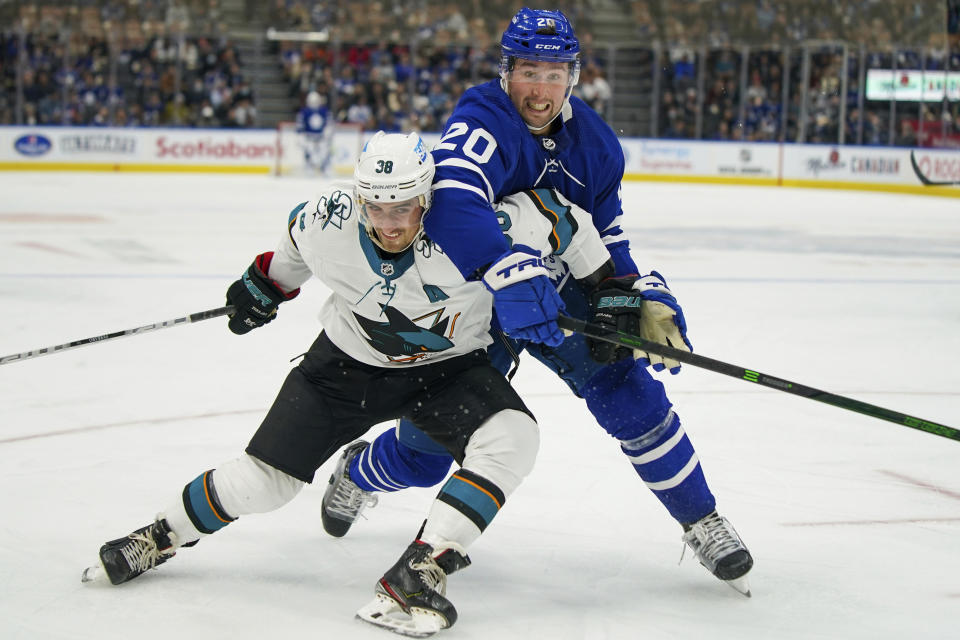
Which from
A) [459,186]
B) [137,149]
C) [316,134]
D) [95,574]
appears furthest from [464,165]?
[137,149]

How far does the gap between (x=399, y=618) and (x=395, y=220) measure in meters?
0.75

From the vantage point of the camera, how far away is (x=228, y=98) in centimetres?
1580

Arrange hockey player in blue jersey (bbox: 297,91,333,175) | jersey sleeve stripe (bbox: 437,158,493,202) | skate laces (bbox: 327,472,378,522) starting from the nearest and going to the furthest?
jersey sleeve stripe (bbox: 437,158,493,202)
skate laces (bbox: 327,472,378,522)
hockey player in blue jersey (bbox: 297,91,333,175)

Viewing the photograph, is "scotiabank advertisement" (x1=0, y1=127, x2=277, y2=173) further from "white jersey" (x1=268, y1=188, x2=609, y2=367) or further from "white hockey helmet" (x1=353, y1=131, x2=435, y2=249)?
"white hockey helmet" (x1=353, y1=131, x2=435, y2=249)

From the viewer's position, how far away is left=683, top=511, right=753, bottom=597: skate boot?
2.30 metres

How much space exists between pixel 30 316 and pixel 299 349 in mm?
1395

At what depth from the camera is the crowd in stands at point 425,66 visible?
48.2 ft

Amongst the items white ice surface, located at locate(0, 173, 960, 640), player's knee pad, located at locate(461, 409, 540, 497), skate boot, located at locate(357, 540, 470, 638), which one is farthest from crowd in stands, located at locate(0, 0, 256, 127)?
skate boot, located at locate(357, 540, 470, 638)

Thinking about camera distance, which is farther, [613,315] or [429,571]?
[613,315]

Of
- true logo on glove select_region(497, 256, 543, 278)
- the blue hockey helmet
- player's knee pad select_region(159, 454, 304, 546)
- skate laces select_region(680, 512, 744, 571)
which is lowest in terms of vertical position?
skate laces select_region(680, 512, 744, 571)

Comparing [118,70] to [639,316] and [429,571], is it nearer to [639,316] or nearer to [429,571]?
[639,316]

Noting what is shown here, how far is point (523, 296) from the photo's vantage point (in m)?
2.05

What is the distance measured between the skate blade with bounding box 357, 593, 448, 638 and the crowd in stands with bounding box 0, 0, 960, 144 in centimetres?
1353

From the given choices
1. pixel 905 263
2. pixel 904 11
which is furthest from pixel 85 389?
pixel 904 11
